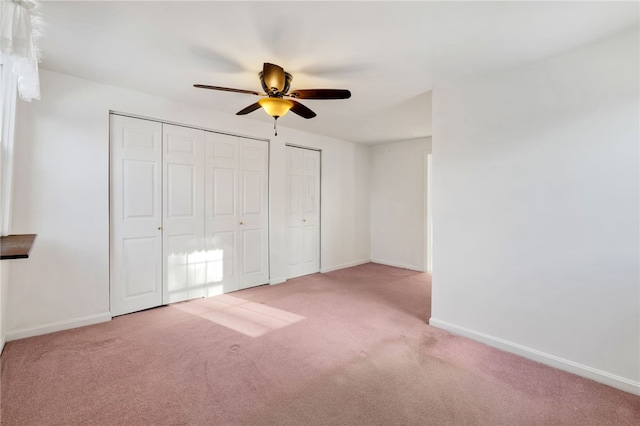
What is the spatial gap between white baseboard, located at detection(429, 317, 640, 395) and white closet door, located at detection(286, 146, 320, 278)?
2.53 metres

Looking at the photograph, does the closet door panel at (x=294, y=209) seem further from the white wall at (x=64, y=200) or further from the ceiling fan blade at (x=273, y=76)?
the ceiling fan blade at (x=273, y=76)

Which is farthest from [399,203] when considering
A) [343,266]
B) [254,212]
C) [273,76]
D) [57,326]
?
[57,326]

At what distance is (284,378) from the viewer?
6.70ft

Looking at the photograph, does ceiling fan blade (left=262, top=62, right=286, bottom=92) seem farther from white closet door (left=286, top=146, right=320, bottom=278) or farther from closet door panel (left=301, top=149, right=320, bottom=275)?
closet door panel (left=301, top=149, right=320, bottom=275)

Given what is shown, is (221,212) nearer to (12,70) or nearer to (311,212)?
(311,212)

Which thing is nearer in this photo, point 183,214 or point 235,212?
point 183,214

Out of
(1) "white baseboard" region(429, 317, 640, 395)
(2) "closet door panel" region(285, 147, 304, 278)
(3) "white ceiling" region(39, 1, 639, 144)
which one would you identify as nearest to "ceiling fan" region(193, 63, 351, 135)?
(3) "white ceiling" region(39, 1, 639, 144)

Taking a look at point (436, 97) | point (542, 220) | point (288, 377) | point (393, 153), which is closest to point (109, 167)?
point (288, 377)

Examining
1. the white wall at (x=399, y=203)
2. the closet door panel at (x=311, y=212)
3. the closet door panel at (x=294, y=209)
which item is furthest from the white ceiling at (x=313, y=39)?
the white wall at (x=399, y=203)

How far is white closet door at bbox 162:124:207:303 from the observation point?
11.2 ft

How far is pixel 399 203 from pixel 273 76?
13.4ft

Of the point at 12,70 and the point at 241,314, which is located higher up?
the point at 12,70

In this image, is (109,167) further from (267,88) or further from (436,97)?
(436,97)

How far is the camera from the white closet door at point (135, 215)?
3057mm
